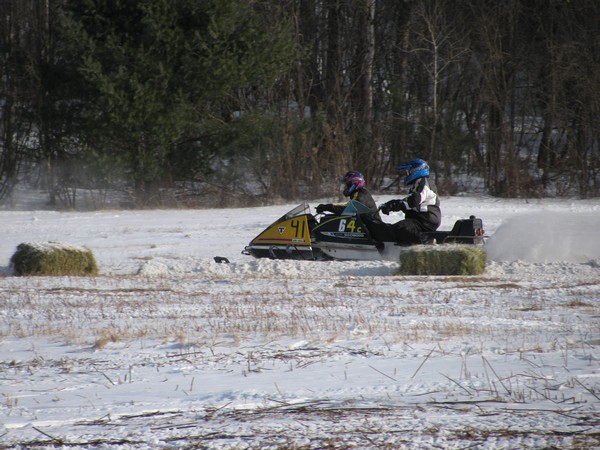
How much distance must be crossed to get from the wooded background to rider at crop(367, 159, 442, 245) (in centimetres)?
1066

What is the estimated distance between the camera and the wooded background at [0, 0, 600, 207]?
22.6m

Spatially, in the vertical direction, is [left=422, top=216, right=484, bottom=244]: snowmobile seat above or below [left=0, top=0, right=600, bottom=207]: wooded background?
below

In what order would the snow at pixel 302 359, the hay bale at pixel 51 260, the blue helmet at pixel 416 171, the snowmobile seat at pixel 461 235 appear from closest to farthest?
the snow at pixel 302 359, the hay bale at pixel 51 260, the snowmobile seat at pixel 461 235, the blue helmet at pixel 416 171

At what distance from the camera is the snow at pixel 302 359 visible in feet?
12.8

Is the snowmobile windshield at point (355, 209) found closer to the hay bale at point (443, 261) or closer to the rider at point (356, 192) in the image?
the rider at point (356, 192)

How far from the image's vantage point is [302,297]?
895 cm

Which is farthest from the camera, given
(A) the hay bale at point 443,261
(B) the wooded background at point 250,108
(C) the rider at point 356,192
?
(B) the wooded background at point 250,108

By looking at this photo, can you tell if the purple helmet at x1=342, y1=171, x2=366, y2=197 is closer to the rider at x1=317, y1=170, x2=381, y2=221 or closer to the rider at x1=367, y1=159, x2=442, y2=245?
the rider at x1=317, y1=170, x2=381, y2=221

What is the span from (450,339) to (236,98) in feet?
66.9

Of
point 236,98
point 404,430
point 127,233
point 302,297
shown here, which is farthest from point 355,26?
point 404,430

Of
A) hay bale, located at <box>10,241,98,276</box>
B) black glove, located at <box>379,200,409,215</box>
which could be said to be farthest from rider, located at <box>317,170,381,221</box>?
hay bale, located at <box>10,241,98,276</box>

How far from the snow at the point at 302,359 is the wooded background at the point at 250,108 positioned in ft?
39.1

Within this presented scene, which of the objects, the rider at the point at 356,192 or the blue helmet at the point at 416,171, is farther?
the rider at the point at 356,192

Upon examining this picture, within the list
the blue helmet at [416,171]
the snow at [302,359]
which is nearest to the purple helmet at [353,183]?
the blue helmet at [416,171]
